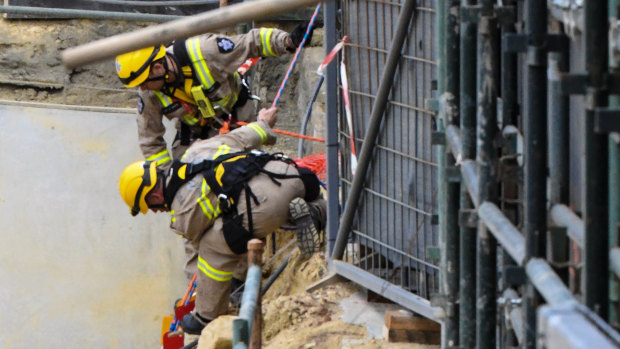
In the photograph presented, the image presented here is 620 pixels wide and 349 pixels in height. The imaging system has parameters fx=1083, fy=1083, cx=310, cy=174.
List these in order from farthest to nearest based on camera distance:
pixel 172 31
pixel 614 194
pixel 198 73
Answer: pixel 198 73 → pixel 172 31 → pixel 614 194

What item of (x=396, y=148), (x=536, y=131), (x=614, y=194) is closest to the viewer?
(x=614, y=194)

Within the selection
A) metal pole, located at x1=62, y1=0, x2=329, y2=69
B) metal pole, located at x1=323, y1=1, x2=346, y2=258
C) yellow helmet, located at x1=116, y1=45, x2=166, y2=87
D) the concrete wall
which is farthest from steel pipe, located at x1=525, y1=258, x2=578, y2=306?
the concrete wall

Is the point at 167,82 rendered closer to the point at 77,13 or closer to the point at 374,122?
the point at 374,122

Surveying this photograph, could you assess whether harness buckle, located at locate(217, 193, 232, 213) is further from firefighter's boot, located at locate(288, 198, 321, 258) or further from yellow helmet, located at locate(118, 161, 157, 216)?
yellow helmet, located at locate(118, 161, 157, 216)

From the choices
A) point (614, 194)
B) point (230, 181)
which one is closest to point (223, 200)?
point (230, 181)

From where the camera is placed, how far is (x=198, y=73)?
7801mm

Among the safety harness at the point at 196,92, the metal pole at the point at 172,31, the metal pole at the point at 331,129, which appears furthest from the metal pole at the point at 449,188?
the safety harness at the point at 196,92

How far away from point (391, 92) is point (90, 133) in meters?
4.93

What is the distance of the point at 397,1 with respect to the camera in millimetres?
5703

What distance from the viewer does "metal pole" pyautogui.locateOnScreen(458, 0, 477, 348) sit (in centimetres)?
327

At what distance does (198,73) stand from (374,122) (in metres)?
2.30

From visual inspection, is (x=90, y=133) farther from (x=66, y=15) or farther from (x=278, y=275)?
(x=278, y=275)

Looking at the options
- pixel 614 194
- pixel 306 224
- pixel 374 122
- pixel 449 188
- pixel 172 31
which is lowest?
pixel 306 224

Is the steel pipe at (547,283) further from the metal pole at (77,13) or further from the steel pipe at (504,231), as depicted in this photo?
the metal pole at (77,13)
